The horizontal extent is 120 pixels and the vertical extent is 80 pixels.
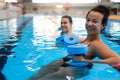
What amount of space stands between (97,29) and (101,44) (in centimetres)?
15

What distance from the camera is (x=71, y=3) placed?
98.8 ft

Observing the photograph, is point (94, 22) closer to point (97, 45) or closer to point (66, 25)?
point (97, 45)

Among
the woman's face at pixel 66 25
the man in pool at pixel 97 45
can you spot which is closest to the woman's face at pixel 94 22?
the man in pool at pixel 97 45

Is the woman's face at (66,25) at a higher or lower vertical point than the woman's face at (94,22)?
lower

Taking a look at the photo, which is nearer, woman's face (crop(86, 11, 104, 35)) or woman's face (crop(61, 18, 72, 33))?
woman's face (crop(86, 11, 104, 35))

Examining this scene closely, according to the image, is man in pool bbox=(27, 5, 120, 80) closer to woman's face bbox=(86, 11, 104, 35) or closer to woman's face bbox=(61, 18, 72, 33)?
woman's face bbox=(86, 11, 104, 35)

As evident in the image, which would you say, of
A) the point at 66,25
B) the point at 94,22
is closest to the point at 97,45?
the point at 94,22

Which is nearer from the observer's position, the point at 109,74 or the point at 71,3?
the point at 109,74

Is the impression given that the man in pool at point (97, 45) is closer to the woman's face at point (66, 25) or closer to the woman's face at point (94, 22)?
the woman's face at point (94, 22)

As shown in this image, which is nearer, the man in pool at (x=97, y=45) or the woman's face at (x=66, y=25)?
the man in pool at (x=97, y=45)

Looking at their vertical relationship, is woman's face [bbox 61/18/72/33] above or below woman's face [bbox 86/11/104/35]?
below

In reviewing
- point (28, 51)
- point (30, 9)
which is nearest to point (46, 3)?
point (30, 9)

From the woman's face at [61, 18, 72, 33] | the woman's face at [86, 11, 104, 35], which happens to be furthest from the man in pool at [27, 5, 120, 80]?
the woman's face at [61, 18, 72, 33]

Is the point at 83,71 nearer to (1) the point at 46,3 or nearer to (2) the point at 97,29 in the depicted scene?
(2) the point at 97,29
